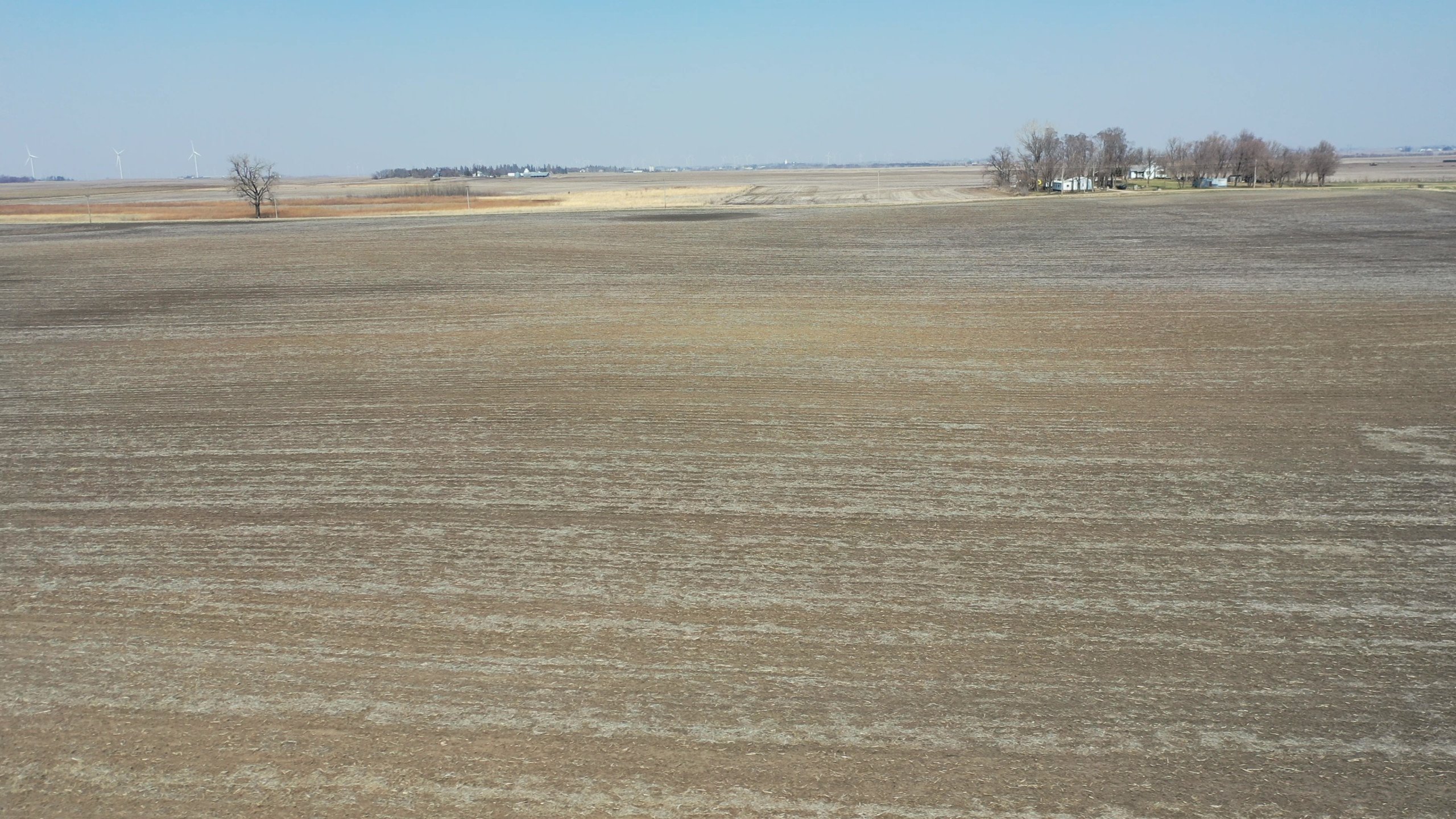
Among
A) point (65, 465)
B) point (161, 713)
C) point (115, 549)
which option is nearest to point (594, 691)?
point (161, 713)

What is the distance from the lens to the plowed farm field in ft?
20.4

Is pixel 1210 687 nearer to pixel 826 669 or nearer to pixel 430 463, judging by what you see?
pixel 826 669

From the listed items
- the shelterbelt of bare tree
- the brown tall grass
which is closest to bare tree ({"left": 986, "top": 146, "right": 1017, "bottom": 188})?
the shelterbelt of bare tree

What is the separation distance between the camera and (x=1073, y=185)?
87.7 meters

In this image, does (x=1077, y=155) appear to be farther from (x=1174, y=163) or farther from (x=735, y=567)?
(x=735, y=567)

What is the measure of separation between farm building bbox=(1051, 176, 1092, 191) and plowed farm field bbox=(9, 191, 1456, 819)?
69529 millimetres

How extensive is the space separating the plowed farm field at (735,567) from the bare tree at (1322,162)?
7087 cm

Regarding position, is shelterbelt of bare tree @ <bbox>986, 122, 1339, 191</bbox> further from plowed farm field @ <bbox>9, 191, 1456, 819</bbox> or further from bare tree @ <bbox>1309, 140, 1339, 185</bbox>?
plowed farm field @ <bbox>9, 191, 1456, 819</bbox>

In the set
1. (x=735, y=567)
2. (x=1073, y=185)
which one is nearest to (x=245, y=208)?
(x=1073, y=185)

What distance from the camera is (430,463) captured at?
12.3 meters

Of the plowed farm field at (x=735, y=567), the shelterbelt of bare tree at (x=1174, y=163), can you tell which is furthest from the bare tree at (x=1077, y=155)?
the plowed farm field at (x=735, y=567)

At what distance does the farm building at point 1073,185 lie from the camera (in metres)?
86.9

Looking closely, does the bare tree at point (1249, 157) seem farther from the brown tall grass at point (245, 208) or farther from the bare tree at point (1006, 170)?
the brown tall grass at point (245, 208)

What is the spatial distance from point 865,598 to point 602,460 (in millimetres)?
4797
